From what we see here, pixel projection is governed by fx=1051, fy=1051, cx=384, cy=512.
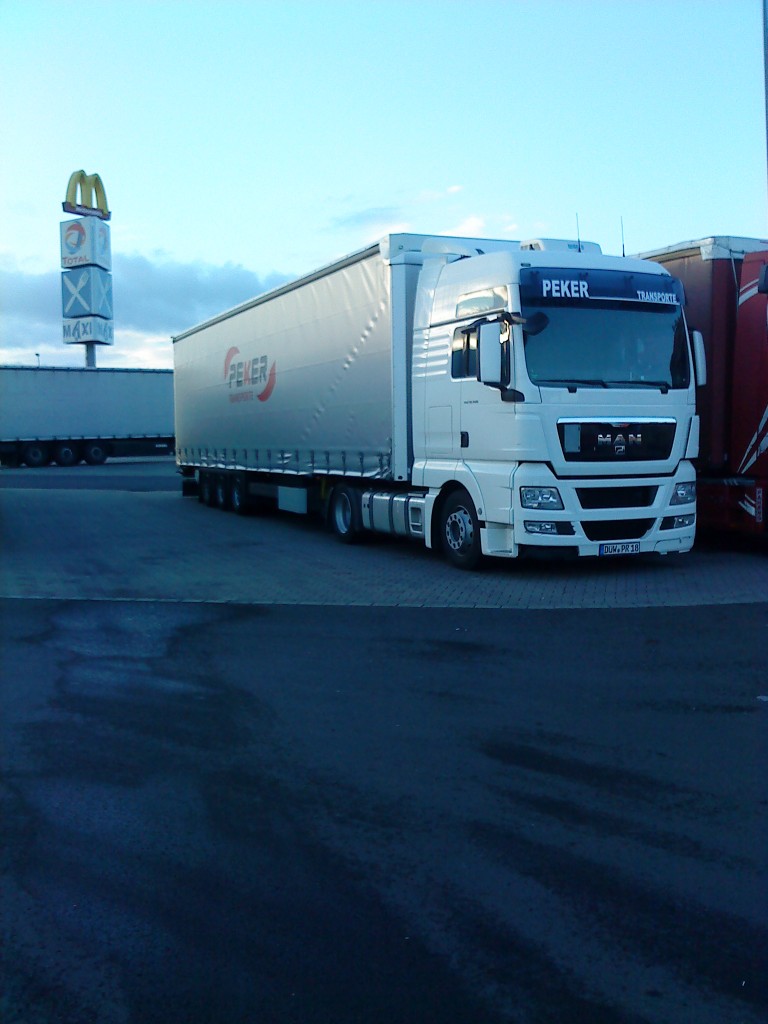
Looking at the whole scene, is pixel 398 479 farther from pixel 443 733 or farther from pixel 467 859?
pixel 467 859

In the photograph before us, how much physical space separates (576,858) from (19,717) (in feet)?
12.6

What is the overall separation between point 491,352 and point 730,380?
4.20 metres

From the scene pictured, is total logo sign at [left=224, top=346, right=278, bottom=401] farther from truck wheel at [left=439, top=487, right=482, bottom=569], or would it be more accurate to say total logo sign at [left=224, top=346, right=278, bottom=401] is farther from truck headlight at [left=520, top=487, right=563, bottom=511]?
truck headlight at [left=520, top=487, right=563, bottom=511]

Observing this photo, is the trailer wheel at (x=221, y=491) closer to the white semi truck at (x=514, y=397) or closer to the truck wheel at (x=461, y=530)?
the white semi truck at (x=514, y=397)

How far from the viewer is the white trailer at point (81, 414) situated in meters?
44.7

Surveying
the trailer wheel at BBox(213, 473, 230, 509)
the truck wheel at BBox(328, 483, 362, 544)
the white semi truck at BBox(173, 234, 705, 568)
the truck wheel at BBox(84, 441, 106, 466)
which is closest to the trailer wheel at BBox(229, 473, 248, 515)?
the trailer wheel at BBox(213, 473, 230, 509)

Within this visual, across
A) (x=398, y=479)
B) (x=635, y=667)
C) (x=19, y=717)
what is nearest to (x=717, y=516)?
(x=398, y=479)

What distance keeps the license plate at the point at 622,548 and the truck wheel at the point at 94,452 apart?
3875cm

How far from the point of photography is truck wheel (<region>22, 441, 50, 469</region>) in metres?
45.9

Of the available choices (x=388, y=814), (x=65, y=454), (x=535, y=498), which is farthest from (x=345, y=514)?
(x=65, y=454)

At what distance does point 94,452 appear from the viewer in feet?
155

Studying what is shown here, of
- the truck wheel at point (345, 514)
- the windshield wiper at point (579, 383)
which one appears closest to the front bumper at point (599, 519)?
the windshield wiper at point (579, 383)

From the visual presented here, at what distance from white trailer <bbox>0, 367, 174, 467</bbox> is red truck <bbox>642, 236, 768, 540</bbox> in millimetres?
35993

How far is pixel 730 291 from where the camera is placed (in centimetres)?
1360
